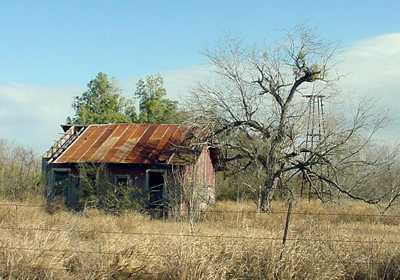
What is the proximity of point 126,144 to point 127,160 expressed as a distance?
209 cm

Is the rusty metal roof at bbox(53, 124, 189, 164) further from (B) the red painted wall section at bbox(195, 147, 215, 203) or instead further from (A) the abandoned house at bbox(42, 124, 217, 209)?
(B) the red painted wall section at bbox(195, 147, 215, 203)

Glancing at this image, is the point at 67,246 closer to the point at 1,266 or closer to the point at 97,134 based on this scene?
the point at 1,266

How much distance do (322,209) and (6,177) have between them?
16874 mm

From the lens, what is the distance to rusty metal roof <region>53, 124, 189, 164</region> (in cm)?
3425

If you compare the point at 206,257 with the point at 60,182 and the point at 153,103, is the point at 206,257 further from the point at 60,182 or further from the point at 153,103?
the point at 153,103

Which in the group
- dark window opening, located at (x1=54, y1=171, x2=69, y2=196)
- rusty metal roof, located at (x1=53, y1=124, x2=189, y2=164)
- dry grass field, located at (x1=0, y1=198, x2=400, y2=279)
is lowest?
dry grass field, located at (x1=0, y1=198, x2=400, y2=279)

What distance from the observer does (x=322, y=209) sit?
107ft

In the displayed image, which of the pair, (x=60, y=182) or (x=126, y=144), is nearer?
(x=126, y=144)

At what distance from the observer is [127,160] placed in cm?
3412

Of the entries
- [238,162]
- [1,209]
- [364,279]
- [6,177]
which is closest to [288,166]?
[238,162]

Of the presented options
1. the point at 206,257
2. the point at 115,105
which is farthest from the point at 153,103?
the point at 206,257

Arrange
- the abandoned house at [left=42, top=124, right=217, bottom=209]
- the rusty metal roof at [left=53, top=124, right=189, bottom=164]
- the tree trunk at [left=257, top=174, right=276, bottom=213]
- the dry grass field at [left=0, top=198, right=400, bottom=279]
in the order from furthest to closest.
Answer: the rusty metal roof at [left=53, top=124, right=189, bottom=164] → the tree trunk at [left=257, top=174, right=276, bottom=213] → the abandoned house at [left=42, top=124, right=217, bottom=209] → the dry grass field at [left=0, top=198, right=400, bottom=279]

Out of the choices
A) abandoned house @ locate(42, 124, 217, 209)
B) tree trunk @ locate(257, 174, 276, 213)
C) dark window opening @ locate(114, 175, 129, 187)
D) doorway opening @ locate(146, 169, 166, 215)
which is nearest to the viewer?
doorway opening @ locate(146, 169, 166, 215)

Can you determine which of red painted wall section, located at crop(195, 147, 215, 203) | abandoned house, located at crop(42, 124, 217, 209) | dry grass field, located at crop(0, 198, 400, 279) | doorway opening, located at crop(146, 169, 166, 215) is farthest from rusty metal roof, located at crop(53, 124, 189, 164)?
dry grass field, located at crop(0, 198, 400, 279)
